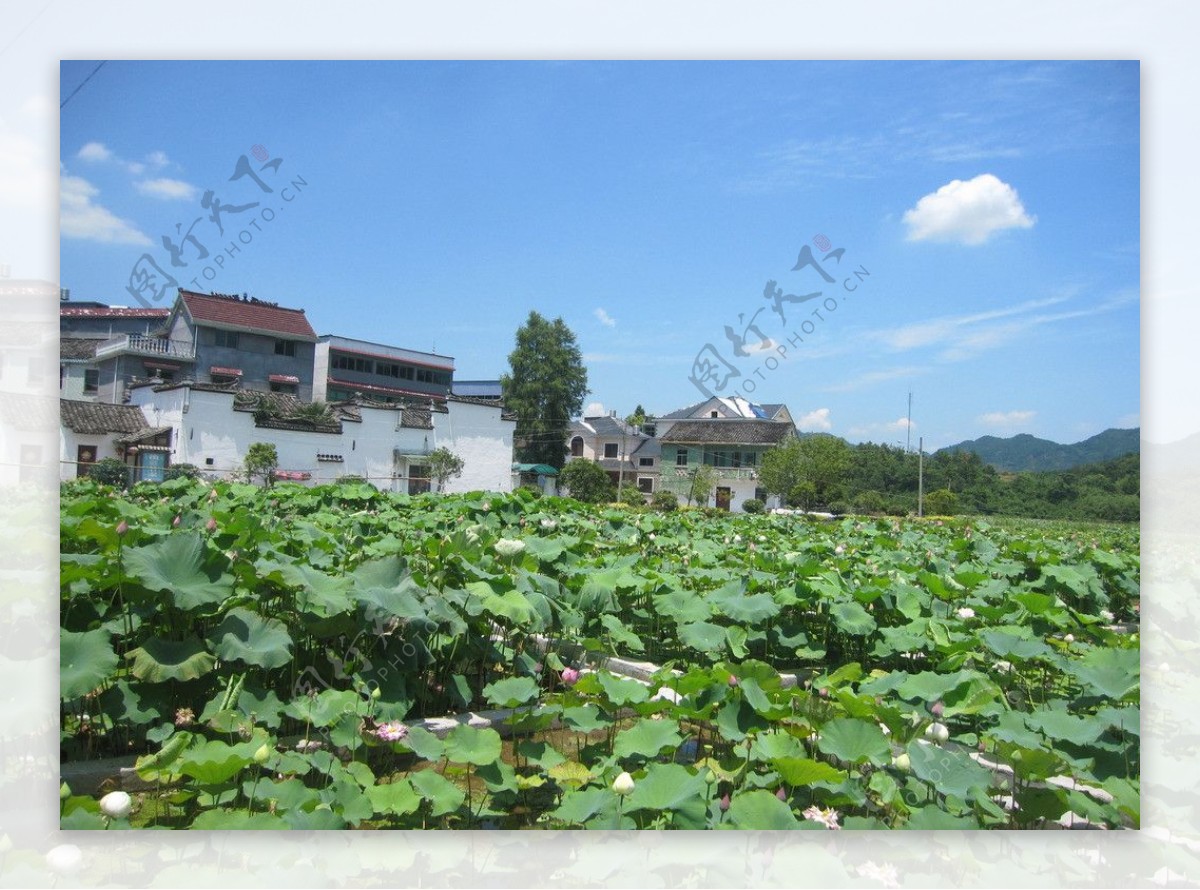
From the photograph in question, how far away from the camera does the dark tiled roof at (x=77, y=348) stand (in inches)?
100

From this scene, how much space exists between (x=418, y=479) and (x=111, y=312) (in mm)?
6724

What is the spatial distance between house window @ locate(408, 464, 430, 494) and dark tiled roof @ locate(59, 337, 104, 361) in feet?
21.4

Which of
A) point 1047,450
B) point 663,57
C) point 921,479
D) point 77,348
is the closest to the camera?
point 663,57

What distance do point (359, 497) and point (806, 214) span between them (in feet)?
16.1

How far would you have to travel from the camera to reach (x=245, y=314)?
668 centimetres

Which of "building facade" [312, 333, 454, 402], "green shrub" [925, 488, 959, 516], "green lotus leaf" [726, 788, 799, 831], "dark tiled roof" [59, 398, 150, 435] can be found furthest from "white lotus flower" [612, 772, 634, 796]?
"building facade" [312, 333, 454, 402]

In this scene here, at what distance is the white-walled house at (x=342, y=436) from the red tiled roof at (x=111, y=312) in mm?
436

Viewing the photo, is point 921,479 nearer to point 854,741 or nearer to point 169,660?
point 854,741

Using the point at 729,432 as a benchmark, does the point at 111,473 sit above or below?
below

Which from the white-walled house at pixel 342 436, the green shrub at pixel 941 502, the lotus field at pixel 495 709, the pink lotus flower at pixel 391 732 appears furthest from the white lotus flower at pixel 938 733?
the white-walled house at pixel 342 436

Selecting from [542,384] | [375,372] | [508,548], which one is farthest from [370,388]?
[508,548]

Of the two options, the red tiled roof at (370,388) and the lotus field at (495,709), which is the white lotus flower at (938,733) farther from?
the red tiled roof at (370,388)

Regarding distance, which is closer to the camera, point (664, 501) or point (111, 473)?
point (111, 473)

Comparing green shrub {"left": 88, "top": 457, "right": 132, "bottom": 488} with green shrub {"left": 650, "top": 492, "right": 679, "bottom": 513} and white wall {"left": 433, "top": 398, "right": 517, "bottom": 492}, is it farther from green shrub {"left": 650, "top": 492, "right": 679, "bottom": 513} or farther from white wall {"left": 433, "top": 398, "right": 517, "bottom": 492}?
green shrub {"left": 650, "top": 492, "right": 679, "bottom": 513}
